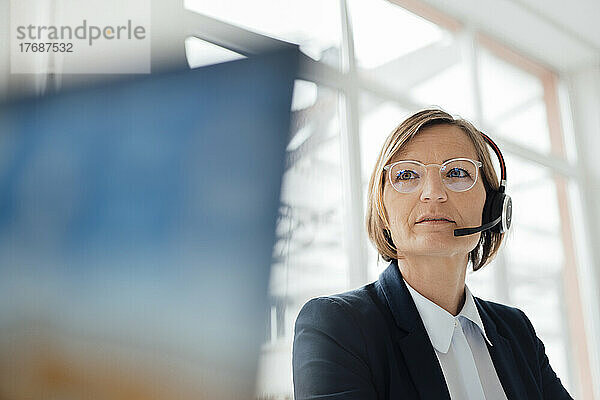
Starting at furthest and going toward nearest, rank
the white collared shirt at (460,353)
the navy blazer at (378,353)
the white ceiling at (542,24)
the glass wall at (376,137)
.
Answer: the white ceiling at (542,24), the glass wall at (376,137), the white collared shirt at (460,353), the navy blazer at (378,353)

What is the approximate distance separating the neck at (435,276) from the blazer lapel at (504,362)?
0.32 feet

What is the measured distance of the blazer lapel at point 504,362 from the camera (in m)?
1.27

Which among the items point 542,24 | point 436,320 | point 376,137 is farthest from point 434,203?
point 542,24

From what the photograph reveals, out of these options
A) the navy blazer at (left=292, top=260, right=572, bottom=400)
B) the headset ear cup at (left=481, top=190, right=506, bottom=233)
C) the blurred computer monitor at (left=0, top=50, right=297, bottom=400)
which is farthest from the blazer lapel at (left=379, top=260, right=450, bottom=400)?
the blurred computer monitor at (left=0, top=50, right=297, bottom=400)

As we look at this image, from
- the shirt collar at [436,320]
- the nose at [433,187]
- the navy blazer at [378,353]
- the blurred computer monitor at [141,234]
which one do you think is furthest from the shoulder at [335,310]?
the blurred computer monitor at [141,234]

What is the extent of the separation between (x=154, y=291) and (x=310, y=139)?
0.84 meters

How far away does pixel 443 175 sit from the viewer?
1301 mm

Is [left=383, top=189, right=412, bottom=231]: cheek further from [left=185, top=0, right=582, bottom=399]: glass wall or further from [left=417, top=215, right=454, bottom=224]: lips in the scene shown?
[left=185, top=0, right=582, bottom=399]: glass wall

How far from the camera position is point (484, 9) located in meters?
3.44

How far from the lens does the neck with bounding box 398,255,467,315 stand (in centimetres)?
130

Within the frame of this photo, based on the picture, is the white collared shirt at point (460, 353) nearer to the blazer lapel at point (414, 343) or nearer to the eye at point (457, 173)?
the blazer lapel at point (414, 343)

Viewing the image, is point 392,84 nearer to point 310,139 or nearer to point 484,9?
point 310,139

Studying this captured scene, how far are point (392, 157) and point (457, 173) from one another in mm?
137

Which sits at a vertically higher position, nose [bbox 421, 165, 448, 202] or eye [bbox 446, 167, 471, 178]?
eye [bbox 446, 167, 471, 178]
